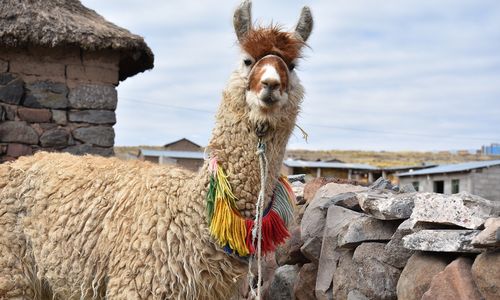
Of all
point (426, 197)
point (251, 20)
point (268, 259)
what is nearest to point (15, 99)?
point (268, 259)

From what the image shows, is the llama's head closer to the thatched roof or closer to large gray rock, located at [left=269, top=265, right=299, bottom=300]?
large gray rock, located at [left=269, top=265, right=299, bottom=300]

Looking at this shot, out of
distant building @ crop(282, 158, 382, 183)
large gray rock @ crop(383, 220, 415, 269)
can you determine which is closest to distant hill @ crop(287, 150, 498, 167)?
distant building @ crop(282, 158, 382, 183)

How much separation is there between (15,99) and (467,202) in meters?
5.77

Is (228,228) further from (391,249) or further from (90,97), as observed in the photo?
(90,97)

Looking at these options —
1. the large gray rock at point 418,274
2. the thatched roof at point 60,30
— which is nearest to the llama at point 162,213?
the large gray rock at point 418,274

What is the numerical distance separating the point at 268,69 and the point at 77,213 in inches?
61.5

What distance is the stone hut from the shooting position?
288 inches

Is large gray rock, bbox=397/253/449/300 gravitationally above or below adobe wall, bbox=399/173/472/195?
below

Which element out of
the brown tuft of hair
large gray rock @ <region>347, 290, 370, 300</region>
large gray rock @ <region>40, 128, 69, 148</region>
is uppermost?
the brown tuft of hair

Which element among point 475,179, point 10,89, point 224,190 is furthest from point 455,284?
point 475,179

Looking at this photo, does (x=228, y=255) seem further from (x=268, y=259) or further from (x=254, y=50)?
(x=268, y=259)

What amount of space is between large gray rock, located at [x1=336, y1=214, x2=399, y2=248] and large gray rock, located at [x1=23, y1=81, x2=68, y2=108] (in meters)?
4.82

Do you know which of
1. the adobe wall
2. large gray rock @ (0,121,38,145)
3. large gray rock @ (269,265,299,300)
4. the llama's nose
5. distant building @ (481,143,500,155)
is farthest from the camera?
distant building @ (481,143,500,155)

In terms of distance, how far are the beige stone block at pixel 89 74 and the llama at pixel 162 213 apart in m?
3.84
